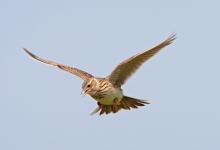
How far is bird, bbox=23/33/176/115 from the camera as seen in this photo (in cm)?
1814

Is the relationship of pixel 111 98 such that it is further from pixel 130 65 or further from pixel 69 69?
pixel 69 69

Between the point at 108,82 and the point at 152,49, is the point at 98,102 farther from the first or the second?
the point at 152,49

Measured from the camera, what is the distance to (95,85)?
60.7 feet

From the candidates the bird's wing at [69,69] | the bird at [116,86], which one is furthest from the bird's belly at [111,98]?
the bird's wing at [69,69]

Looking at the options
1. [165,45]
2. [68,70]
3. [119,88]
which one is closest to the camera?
[165,45]

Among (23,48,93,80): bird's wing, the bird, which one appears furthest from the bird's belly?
(23,48,93,80): bird's wing

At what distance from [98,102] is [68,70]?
5.19 feet

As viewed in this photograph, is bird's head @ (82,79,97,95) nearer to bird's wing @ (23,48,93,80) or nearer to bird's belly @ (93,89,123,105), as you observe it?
bird's belly @ (93,89,123,105)

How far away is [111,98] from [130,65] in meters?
0.87

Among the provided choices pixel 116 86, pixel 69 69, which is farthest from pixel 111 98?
pixel 69 69

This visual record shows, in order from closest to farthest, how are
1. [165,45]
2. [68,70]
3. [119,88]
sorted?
[165,45] < [119,88] < [68,70]

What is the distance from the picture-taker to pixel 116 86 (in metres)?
18.9

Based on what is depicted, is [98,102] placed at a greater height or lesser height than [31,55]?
lesser

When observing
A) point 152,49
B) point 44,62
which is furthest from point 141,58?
point 44,62
